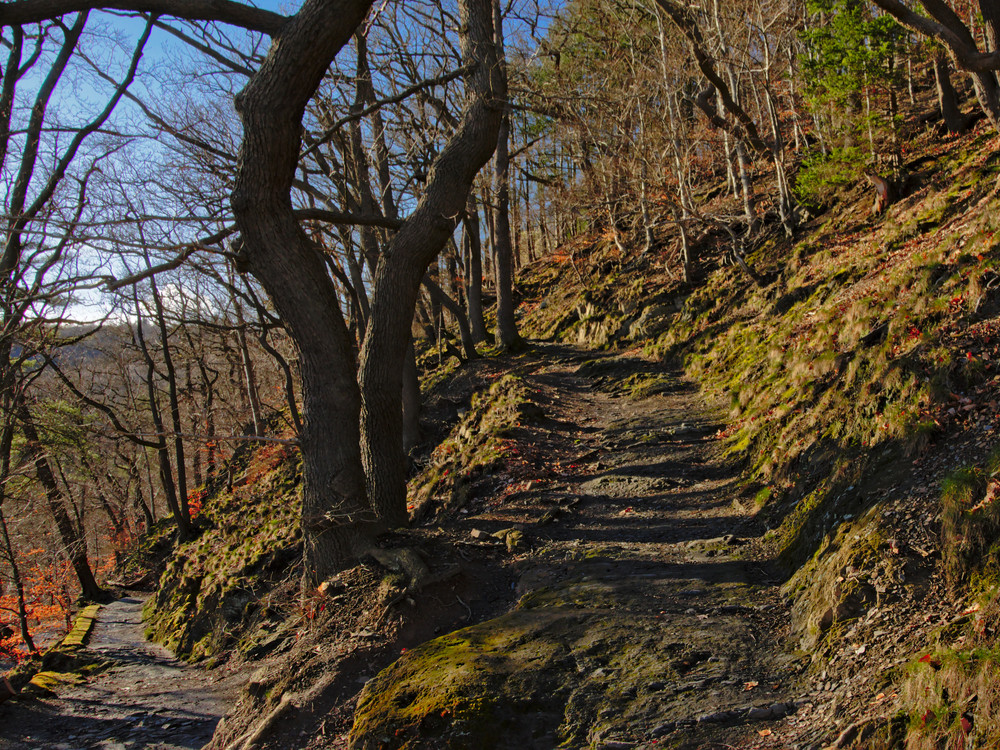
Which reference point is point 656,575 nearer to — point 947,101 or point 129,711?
point 129,711

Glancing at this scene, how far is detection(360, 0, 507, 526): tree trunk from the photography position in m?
6.49

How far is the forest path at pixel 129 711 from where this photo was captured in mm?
7133

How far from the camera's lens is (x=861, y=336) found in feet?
22.2


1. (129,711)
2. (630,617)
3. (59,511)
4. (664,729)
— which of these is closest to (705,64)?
(630,617)

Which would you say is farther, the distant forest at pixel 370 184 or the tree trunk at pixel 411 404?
the tree trunk at pixel 411 404

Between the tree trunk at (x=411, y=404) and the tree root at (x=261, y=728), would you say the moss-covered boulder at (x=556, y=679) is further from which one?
the tree trunk at (x=411, y=404)

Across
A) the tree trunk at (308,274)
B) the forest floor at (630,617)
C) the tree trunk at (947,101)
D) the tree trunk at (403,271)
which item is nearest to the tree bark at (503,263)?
the forest floor at (630,617)

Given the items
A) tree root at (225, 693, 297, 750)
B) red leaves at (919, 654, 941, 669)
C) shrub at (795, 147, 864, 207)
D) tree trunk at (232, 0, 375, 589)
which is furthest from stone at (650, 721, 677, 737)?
shrub at (795, 147, 864, 207)

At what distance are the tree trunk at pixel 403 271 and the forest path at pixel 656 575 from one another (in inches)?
64.7

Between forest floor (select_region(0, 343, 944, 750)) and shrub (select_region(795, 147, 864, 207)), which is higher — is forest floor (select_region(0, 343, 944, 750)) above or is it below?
below

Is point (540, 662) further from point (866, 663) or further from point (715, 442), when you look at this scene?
point (715, 442)

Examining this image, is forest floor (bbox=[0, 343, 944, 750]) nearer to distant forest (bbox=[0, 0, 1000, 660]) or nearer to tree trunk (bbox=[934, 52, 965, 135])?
distant forest (bbox=[0, 0, 1000, 660])

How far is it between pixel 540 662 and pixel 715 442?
5.52 metres

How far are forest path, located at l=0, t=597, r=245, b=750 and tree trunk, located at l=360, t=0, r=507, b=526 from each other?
3.44 metres
